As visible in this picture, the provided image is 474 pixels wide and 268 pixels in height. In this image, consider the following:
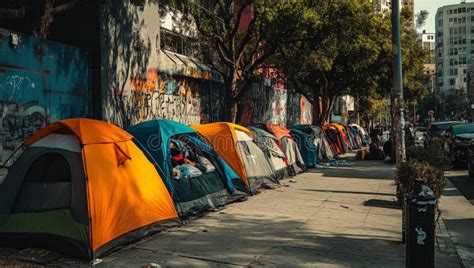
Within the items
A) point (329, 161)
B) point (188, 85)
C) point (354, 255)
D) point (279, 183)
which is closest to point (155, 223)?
point (354, 255)

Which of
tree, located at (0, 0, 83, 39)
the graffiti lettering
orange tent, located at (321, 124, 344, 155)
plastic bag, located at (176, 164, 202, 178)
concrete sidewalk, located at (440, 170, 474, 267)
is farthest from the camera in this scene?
orange tent, located at (321, 124, 344, 155)

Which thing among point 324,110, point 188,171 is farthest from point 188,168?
point 324,110

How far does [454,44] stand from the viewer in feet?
428

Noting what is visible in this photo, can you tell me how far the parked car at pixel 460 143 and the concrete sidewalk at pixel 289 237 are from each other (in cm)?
788

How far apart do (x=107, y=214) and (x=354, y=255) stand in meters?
3.24

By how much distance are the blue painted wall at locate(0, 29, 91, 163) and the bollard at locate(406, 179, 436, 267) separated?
832 centimetres

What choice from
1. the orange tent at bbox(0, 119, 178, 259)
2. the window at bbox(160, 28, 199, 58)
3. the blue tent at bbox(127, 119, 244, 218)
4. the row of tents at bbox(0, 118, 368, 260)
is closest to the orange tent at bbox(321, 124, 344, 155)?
the window at bbox(160, 28, 199, 58)

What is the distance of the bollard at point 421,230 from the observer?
505 centimetres

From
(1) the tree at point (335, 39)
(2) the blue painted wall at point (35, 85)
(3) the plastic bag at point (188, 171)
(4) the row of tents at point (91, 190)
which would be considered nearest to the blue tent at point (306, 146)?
(1) the tree at point (335, 39)

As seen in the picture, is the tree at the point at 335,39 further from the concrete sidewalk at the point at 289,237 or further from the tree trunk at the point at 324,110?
the concrete sidewalk at the point at 289,237

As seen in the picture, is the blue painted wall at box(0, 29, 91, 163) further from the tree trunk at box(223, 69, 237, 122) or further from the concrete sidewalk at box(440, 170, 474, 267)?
the concrete sidewalk at box(440, 170, 474, 267)

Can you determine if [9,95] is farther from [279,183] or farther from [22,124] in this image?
[279,183]

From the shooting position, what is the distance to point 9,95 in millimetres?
10227

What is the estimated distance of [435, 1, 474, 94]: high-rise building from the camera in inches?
5020
